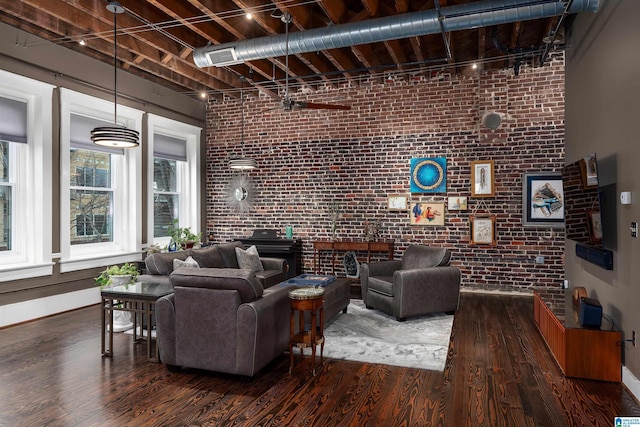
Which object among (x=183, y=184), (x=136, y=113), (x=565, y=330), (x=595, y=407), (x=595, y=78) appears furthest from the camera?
(x=183, y=184)

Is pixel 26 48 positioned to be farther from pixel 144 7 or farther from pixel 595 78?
pixel 595 78

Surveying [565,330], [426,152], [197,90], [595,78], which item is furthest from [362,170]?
[565,330]

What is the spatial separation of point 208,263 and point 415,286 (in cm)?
267

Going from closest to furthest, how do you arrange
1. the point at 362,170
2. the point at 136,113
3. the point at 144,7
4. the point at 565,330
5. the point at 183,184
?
the point at 565,330 < the point at 144,7 < the point at 136,113 < the point at 362,170 < the point at 183,184

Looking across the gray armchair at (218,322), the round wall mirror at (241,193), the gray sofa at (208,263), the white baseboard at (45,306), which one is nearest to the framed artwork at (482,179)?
the gray sofa at (208,263)

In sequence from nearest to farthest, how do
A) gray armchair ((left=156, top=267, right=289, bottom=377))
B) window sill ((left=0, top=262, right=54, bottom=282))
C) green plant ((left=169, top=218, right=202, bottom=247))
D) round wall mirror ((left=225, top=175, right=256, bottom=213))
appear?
gray armchair ((left=156, top=267, right=289, bottom=377)) < window sill ((left=0, top=262, right=54, bottom=282)) < green plant ((left=169, top=218, right=202, bottom=247)) < round wall mirror ((left=225, top=175, right=256, bottom=213))

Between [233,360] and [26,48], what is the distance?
462cm

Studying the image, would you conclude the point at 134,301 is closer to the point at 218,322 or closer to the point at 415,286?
the point at 218,322

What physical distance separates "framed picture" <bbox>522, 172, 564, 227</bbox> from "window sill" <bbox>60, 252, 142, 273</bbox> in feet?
20.7

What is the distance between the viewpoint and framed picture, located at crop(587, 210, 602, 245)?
363 cm

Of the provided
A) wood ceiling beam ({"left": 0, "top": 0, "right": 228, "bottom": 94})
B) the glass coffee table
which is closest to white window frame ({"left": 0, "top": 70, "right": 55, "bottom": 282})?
wood ceiling beam ({"left": 0, "top": 0, "right": 228, "bottom": 94})

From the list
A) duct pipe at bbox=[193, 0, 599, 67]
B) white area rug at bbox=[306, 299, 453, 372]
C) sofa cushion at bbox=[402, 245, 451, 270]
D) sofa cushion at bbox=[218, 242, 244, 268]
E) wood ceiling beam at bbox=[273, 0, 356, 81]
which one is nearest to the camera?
white area rug at bbox=[306, 299, 453, 372]

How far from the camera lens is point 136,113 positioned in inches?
268

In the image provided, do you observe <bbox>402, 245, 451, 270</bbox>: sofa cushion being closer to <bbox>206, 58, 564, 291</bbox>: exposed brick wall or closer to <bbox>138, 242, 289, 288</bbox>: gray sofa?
<bbox>206, 58, 564, 291</bbox>: exposed brick wall
